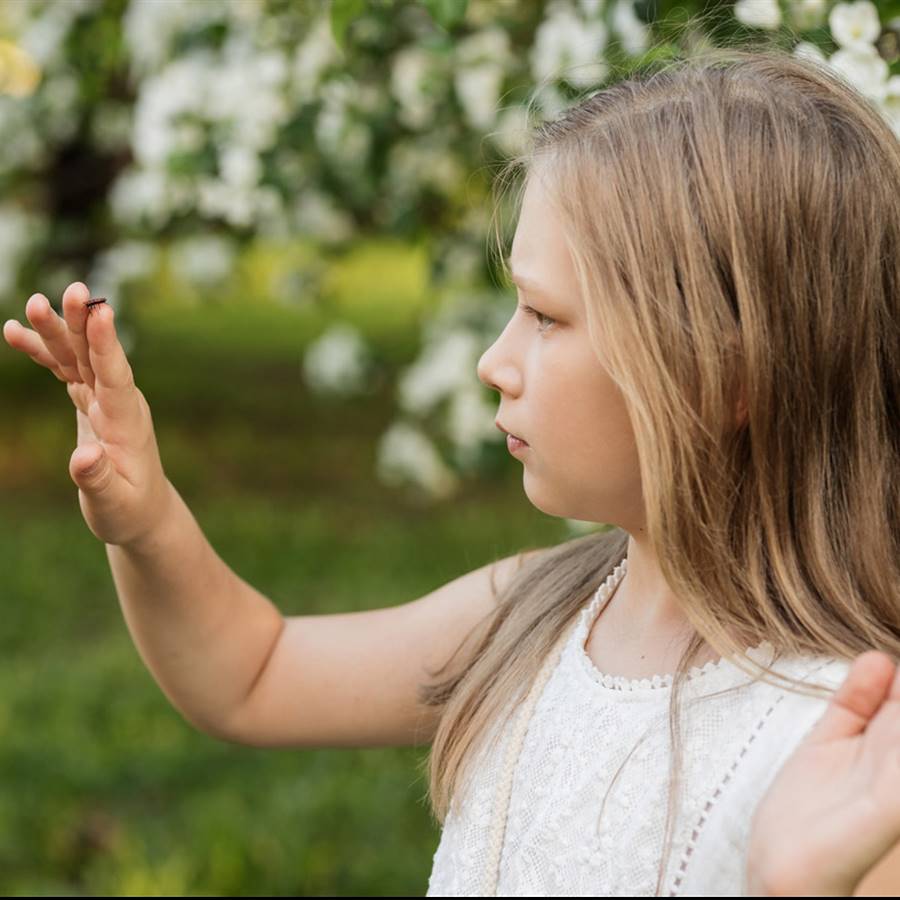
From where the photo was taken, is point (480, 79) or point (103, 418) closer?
point (103, 418)

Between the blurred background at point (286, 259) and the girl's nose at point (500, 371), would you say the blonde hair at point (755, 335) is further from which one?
the blurred background at point (286, 259)

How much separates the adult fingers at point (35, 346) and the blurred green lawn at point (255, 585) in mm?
664

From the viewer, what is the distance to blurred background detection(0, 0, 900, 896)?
2.52m

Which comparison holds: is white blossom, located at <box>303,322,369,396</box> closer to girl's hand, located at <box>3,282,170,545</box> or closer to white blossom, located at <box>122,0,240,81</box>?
white blossom, located at <box>122,0,240,81</box>

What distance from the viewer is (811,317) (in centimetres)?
131

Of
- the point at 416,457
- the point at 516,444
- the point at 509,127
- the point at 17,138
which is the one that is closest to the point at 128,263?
the point at 17,138

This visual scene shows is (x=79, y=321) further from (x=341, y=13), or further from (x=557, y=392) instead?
(x=341, y=13)

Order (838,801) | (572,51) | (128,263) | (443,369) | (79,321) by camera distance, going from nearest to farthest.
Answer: (838,801)
(79,321)
(572,51)
(443,369)
(128,263)

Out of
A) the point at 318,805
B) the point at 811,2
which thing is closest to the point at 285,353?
the point at 318,805

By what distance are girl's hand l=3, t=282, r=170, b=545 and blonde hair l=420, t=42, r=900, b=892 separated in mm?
503

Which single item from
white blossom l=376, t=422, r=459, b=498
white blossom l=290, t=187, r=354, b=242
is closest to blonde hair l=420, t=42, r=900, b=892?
white blossom l=290, t=187, r=354, b=242

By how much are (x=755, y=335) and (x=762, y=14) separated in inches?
25.4

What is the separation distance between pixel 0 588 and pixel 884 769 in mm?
4952

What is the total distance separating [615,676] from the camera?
1.41 meters
